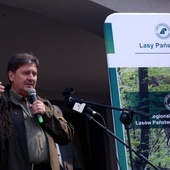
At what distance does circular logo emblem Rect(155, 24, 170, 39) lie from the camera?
421cm

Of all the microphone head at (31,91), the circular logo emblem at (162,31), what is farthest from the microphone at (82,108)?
the circular logo emblem at (162,31)

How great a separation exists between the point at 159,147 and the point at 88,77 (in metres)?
3.65

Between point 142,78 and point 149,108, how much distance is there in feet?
0.84

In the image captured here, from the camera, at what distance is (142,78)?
412 cm

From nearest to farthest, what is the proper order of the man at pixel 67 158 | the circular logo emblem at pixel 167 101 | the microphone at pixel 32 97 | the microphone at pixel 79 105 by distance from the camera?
the microphone at pixel 32 97 → the microphone at pixel 79 105 → the man at pixel 67 158 → the circular logo emblem at pixel 167 101

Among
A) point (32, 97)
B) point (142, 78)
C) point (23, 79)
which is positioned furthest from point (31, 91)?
point (142, 78)

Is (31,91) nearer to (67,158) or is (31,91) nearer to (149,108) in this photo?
(67,158)

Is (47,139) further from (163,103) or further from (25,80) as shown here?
(163,103)

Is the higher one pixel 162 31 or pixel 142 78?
pixel 162 31

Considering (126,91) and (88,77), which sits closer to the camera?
(126,91)

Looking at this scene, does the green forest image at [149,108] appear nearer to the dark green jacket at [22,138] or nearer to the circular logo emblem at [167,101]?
the circular logo emblem at [167,101]

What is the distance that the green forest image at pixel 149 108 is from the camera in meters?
3.99

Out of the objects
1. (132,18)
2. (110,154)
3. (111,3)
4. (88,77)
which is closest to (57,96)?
(88,77)

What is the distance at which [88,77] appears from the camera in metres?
7.59
